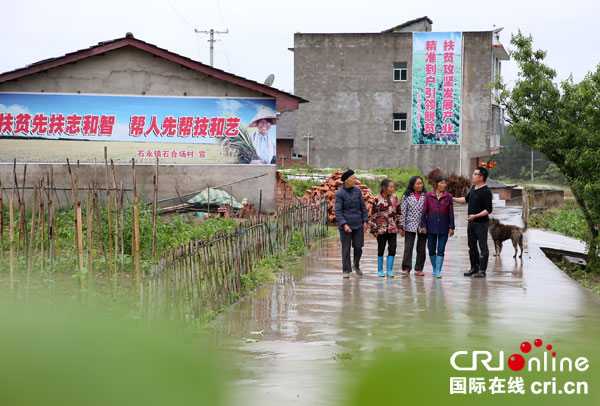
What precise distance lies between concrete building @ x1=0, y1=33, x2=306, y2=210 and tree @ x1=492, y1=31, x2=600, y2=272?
6852 mm

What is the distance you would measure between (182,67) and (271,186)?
3883 millimetres

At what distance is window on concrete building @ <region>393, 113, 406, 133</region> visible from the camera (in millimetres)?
42562

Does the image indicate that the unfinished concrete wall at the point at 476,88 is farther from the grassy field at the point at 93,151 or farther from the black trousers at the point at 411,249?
the black trousers at the point at 411,249

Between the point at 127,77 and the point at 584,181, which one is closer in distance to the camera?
the point at 584,181

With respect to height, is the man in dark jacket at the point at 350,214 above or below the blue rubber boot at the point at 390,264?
above

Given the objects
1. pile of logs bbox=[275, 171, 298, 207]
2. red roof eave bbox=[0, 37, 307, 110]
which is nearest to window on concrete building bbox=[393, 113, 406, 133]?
pile of logs bbox=[275, 171, 298, 207]

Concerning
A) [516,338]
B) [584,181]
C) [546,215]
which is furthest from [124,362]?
[546,215]

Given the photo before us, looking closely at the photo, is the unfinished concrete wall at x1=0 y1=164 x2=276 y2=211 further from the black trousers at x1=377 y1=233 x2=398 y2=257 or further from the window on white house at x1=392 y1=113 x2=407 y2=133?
the window on white house at x1=392 y1=113 x2=407 y2=133

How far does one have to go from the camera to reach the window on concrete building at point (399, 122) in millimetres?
42562

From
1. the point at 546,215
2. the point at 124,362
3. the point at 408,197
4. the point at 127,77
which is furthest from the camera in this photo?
the point at 546,215

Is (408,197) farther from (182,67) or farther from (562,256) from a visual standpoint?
(182,67)

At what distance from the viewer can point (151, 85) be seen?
68.3 feet

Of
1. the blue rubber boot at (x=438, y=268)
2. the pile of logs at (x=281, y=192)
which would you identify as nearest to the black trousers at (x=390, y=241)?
the blue rubber boot at (x=438, y=268)

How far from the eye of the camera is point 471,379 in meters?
6.22
